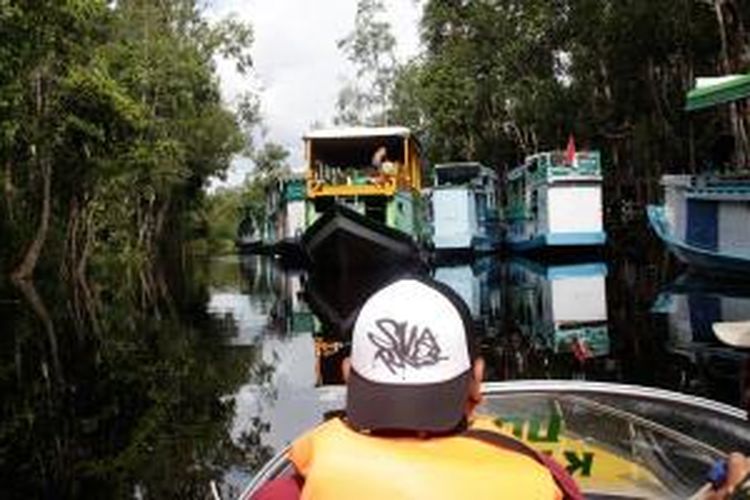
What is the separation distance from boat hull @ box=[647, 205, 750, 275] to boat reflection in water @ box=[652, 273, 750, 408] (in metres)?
0.22

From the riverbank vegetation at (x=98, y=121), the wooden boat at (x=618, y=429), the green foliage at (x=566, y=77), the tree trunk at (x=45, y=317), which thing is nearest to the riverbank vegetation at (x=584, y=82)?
the green foliage at (x=566, y=77)

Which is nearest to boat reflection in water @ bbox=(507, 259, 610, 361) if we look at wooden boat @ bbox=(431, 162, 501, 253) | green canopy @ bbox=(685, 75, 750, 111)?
green canopy @ bbox=(685, 75, 750, 111)

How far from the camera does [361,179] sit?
31.9 metres

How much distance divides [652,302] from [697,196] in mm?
3170

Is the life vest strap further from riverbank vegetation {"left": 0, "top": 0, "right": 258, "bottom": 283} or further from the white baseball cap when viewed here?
riverbank vegetation {"left": 0, "top": 0, "right": 258, "bottom": 283}

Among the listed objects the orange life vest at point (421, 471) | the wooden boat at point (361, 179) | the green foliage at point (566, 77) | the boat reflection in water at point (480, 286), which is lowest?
the boat reflection in water at point (480, 286)

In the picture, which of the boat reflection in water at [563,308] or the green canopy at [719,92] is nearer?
the boat reflection in water at [563,308]

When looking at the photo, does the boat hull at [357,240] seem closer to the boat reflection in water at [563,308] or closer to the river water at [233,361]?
the river water at [233,361]

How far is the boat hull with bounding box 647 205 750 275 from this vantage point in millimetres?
21328

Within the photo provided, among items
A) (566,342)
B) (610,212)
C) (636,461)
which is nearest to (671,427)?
(636,461)

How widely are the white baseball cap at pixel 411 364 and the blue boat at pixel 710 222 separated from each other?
18.6 m

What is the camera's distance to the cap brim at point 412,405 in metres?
2.48

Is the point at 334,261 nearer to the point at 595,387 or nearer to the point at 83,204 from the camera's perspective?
the point at 83,204

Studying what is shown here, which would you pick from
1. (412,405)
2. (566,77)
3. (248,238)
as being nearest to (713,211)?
(412,405)
